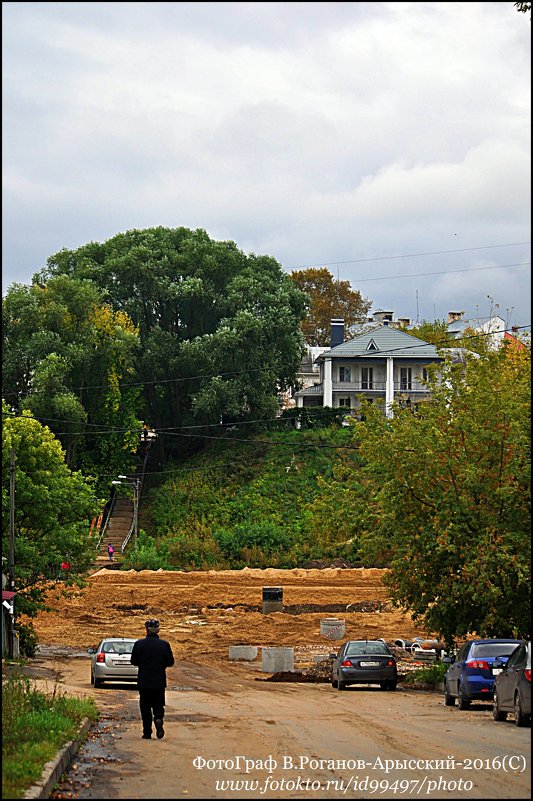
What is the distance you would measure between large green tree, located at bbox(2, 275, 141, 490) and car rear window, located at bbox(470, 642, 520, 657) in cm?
4903

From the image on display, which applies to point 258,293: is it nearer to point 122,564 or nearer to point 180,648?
point 122,564

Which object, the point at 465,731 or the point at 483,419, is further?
the point at 483,419

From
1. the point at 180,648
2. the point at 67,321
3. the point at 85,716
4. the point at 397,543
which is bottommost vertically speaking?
the point at 180,648

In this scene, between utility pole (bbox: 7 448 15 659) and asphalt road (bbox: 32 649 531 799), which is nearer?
asphalt road (bbox: 32 649 531 799)

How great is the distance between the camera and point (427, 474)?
29.8 metres

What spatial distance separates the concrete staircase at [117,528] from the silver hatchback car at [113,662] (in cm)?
3759

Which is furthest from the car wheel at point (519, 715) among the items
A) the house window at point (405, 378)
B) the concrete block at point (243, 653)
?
the house window at point (405, 378)

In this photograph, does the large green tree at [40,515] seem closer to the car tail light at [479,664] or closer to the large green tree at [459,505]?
the large green tree at [459,505]

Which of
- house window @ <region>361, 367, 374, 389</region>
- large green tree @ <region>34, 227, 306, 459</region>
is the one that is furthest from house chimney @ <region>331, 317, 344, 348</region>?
large green tree @ <region>34, 227, 306, 459</region>

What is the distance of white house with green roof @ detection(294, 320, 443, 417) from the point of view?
8900cm

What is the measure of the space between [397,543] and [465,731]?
469 inches

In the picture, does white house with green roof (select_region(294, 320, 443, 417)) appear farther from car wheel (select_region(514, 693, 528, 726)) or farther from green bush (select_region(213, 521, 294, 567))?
car wheel (select_region(514, 693, 528, 726))

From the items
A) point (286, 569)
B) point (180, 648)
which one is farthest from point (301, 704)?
point (286, 569)

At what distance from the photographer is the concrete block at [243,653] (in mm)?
39281
